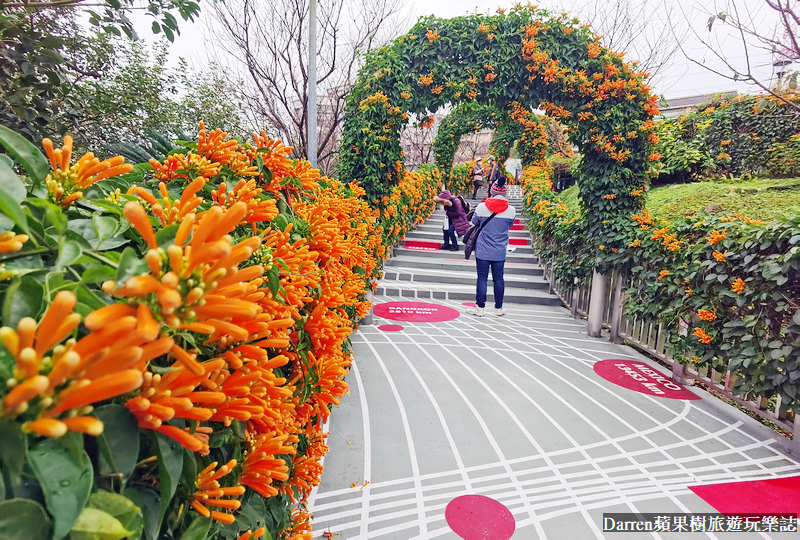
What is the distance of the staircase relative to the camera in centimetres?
643

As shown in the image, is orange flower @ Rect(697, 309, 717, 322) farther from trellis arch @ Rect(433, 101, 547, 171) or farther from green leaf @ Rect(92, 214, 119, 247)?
trellis arch @ Rect(433, 101, 547, 171)

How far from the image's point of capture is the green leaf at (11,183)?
57 centimetres

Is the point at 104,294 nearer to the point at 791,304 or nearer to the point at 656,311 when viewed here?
the point at 791,304

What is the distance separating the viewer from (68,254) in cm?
55

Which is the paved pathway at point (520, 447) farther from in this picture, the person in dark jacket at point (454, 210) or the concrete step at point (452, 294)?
the person in dark jacket at point (454, 210)

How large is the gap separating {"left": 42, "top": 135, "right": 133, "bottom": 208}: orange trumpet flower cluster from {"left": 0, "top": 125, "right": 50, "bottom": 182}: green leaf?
0.02 metres

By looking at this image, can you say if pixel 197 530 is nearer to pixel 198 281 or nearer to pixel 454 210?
pixel 198 281

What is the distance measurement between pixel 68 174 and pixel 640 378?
4273 mm

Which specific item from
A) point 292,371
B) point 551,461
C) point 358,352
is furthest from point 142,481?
point 358,352

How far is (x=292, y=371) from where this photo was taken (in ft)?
4.44

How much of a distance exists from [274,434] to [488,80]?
5.05 meters

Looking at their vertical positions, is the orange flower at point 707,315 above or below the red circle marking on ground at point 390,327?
above

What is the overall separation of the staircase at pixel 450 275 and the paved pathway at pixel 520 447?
2428mm


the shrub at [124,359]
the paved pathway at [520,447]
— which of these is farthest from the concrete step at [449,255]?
the shrub at [124,359]
